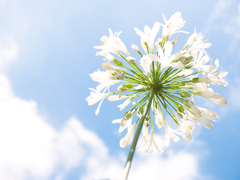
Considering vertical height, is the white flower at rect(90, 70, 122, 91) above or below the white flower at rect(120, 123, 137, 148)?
above

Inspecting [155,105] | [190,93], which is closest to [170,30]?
[190,93]

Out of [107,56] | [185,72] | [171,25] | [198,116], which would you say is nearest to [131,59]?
[107,56]

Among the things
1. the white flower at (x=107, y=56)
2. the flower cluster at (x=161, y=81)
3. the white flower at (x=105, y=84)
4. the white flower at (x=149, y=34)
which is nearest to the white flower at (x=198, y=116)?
the flower cluster at (x=161, y=81)

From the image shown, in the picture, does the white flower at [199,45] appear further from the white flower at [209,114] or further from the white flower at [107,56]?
the white flower at [107,56]

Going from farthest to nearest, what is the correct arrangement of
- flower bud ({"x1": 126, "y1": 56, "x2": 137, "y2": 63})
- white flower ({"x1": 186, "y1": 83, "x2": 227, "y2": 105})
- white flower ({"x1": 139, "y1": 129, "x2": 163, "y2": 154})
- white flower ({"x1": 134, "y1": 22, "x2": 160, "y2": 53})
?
white flower ({"x1": 139, "y1": 129, "x2": 163, "y2": 154}), white flower ({"x1": 134, "y1": 22, "x2": 160, "y2": 53}), flower bud ({"x1": 126, "y1": 56, "x2": 137, "y2": 63}), white flower ({"x1": 186, "y1": 83, "x2": 227, "y2": 105})

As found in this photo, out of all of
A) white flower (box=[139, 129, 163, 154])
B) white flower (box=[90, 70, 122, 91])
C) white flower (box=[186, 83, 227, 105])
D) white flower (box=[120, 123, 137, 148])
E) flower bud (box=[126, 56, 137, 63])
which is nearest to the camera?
white flower (box=[186, 83, 227, 105])

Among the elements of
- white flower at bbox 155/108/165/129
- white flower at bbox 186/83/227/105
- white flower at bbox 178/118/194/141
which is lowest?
white flower at bbox 178/118/194/141

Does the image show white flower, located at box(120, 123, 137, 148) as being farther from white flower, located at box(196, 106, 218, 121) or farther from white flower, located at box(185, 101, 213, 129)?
white flower, located at box(196, 106, 218, 121)

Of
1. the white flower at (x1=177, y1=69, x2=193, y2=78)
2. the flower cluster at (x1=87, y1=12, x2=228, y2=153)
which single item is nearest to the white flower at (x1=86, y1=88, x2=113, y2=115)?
the flower cluster at (x1=87, y1=12, x2=228, y2=153)

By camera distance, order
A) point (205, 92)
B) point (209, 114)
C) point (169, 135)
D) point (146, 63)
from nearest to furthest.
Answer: point (146, 63) < point (205, 92) < point (209, 114) < point (169, 135)

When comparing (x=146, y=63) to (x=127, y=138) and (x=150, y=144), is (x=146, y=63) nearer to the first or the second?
(x=127, y=138)

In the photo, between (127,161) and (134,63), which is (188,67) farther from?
(127,161)
